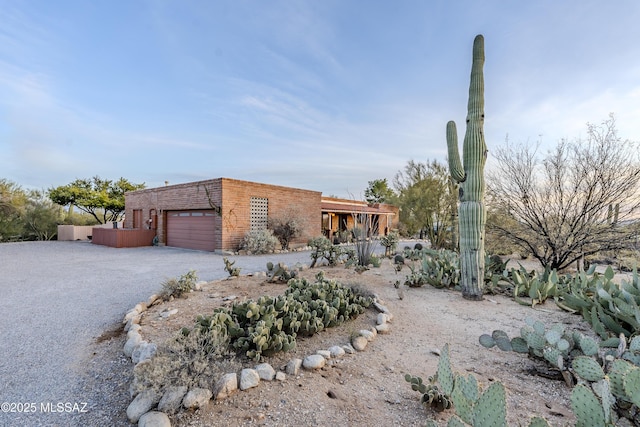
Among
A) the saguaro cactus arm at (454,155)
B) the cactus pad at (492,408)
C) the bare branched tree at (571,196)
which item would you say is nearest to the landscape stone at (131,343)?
the cactus pad at (492,408)

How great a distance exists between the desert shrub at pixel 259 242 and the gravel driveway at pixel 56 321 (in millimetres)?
3832

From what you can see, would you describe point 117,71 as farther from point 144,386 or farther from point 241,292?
point 144,386

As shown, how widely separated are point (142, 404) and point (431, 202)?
42.2 feet

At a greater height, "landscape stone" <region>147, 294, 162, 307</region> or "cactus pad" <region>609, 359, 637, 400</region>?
"cactus pad" <region>609, 359, 637, 400</region>

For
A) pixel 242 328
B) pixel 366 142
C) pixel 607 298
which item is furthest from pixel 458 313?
pixel 366 142

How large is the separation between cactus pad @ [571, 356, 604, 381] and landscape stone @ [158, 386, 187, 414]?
→ 2.64 metres

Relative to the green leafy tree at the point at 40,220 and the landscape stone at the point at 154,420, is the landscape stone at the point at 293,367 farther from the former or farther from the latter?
the green leafy tree at the point at 40,220

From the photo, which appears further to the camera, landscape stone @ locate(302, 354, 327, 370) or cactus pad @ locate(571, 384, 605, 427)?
landscape stone @ locate(302, 354, 327, 370)

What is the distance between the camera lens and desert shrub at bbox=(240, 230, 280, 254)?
12594 millimetres

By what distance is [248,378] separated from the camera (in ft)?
7.39

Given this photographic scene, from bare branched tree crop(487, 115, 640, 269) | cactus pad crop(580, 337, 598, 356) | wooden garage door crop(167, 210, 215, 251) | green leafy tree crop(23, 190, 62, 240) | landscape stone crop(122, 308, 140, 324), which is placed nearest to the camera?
cactus pad crop(580, 337, 598, 356)

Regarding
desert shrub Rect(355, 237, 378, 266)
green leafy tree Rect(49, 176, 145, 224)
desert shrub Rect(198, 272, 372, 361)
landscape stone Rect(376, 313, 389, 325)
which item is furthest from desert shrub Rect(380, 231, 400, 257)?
green leafy tree Rect(49, 176, 145, 224)

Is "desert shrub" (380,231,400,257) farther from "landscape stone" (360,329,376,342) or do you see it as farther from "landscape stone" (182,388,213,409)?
"landscape stone" (182,388,213,409)

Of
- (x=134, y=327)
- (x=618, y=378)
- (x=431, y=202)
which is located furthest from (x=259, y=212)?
(x=618, y=378)
